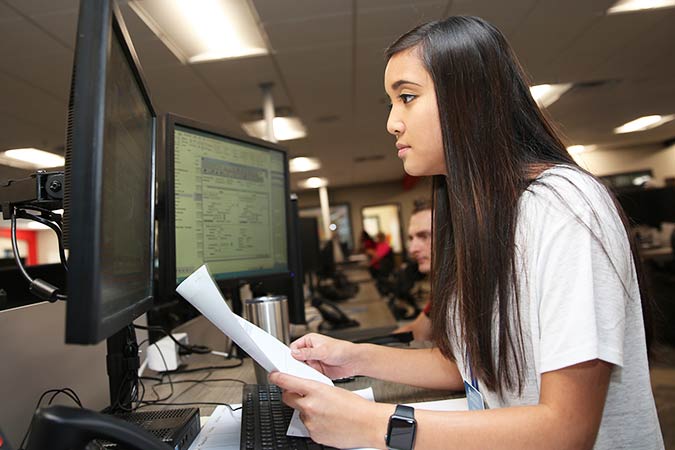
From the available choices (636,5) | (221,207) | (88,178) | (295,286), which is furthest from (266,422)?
→ (636,5)

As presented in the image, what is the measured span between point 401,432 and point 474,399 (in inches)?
9.8

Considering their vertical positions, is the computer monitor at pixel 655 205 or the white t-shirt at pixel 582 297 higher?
the computer monitor at pixel 655 205

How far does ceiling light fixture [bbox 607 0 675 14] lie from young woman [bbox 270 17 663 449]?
3.65 m

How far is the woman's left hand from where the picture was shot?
1.84ft

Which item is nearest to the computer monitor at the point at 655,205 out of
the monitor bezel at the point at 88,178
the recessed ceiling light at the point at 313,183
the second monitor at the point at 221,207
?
the second monitor at the point at 221,207

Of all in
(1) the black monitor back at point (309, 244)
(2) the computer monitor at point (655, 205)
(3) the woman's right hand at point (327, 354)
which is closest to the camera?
(3) the woman's right hand at point (327, 354)

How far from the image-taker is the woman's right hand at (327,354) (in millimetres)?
812

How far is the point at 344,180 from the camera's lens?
12234mm

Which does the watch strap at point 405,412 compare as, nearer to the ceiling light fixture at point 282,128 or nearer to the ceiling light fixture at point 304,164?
the ceiling light fixture at point 282,128

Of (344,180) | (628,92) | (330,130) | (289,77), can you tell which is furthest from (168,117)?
(344,180)

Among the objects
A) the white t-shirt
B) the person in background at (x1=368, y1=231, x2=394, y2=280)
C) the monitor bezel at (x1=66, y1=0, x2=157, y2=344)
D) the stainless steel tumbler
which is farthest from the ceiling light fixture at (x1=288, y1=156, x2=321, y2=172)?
the monitor bezel at (x1=66, y1=0, x2=157, y2=344)

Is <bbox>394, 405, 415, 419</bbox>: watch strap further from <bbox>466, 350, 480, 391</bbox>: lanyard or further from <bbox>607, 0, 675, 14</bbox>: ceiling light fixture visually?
<bbox>607, 0, 675, 14</bbox>: ceiling light fixture

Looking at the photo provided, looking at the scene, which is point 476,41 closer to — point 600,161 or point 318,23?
point 318,23

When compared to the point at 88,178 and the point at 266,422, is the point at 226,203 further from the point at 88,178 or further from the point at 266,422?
the point at 88,178
